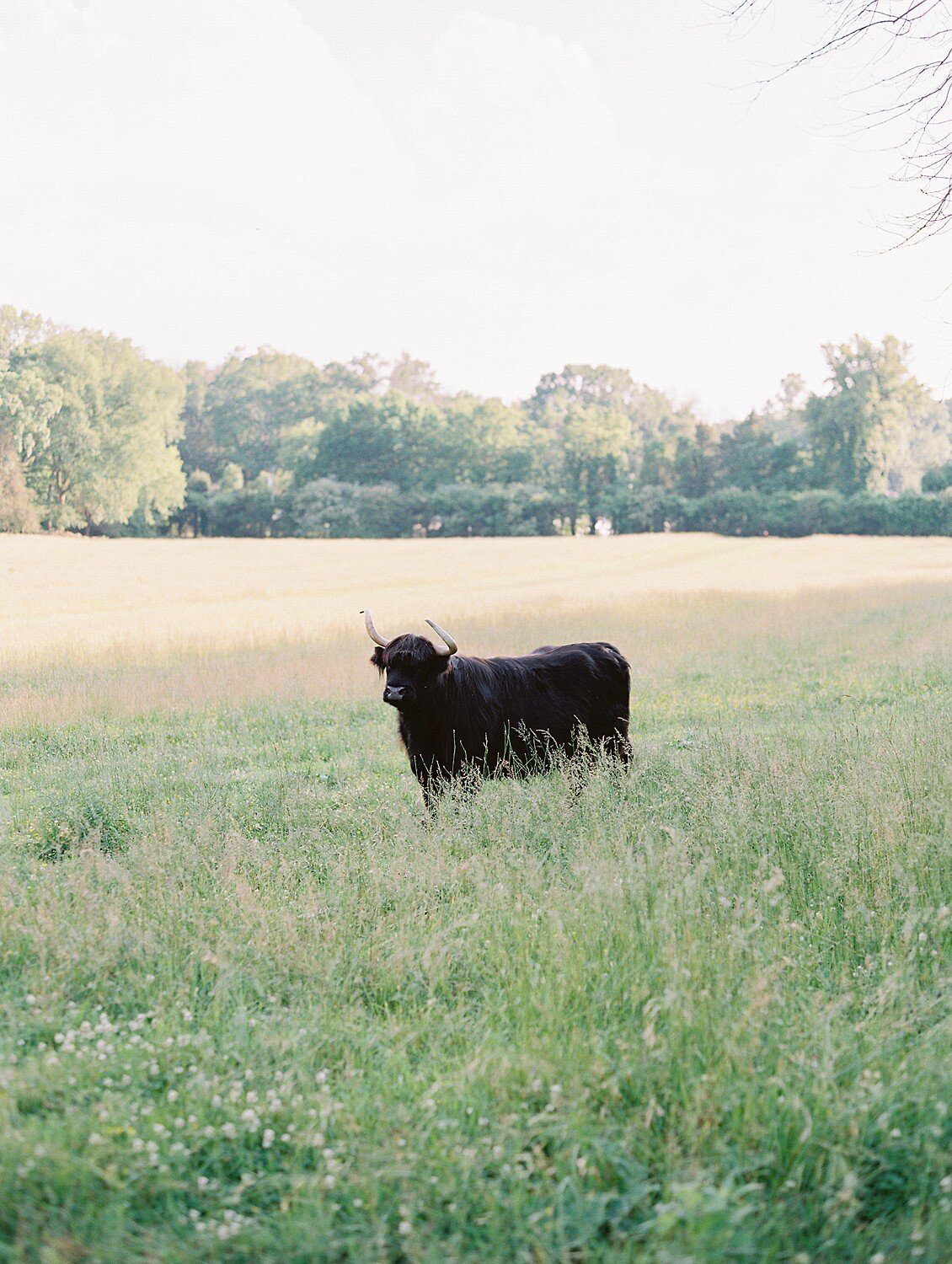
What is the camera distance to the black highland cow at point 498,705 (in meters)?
7.36

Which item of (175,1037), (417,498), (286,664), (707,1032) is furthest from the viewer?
(417,498)

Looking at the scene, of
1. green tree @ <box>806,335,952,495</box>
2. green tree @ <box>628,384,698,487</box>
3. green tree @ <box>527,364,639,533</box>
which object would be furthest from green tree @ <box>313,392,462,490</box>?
green tree @ <box>806,335,952,495</box>

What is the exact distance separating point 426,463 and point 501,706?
7771cm

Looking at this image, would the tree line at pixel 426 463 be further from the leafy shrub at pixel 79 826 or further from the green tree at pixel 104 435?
the leafy shrub at pixel 79 826

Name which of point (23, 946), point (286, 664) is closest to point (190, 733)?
point (286, 664)

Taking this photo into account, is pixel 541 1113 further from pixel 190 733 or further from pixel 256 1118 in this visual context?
pixel 190 733

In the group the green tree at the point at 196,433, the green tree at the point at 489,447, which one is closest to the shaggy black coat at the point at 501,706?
the green tree at the point at 489,447

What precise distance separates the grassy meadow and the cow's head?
0.83 metres

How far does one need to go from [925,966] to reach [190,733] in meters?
8.57

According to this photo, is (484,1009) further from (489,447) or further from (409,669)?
(489,447)

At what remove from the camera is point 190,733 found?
11.0m

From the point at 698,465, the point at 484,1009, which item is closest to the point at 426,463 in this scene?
the point at 698,465

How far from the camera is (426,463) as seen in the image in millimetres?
83938

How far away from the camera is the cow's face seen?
7148mm
